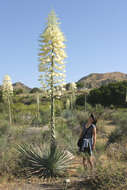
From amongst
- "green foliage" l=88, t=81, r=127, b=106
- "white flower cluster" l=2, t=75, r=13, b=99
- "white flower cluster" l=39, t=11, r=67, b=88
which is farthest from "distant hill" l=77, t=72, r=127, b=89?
"white flower cluster" l=39, t=11, r=67, b=88

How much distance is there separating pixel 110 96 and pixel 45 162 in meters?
22.1

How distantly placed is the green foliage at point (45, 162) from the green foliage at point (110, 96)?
20.9 m

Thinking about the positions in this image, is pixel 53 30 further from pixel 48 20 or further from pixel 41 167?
pixel 41 167

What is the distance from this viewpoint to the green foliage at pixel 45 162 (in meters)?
4.15

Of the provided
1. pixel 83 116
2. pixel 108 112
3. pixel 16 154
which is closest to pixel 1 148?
pixel 16 154

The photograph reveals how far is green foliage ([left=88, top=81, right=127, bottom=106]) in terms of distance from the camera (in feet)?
80.4

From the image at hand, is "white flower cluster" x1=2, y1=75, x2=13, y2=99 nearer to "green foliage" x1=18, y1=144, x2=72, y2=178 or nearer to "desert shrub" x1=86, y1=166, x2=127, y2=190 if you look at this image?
"green foliage" x1=18, y1=144, x2=72, y2=178

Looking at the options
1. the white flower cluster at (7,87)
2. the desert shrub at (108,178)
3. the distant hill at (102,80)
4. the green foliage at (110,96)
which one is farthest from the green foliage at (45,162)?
the distant hill at (102,80)

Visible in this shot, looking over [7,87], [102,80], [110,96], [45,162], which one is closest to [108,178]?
[45,162]

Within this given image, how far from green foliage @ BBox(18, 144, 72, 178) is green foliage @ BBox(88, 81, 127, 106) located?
821 inches

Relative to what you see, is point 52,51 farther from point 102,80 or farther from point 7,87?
point 102,80

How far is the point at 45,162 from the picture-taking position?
4254 millimetres

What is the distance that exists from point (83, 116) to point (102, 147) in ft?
21.3

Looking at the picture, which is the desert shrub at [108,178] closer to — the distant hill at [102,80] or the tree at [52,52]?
the tree at [52,52]
